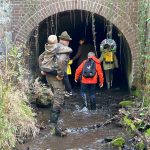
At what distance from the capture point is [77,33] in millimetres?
18281

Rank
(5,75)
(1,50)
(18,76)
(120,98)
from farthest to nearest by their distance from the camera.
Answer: (120,98), (1,50), (18,76), (5,75)

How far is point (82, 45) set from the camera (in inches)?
577

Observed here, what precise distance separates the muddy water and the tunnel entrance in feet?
5.78

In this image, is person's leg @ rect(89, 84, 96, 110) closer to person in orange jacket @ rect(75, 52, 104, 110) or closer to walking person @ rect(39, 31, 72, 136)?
person in orange jacket @ rect(75, 52, 104, 110)

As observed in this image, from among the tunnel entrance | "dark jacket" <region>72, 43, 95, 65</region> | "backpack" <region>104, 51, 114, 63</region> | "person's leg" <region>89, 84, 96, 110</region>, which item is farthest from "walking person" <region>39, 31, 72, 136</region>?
"dark jacket" <region>72, 43, 95, 65</region>

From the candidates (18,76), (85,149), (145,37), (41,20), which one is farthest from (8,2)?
(85,149)

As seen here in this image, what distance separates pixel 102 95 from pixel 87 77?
2.91 metres

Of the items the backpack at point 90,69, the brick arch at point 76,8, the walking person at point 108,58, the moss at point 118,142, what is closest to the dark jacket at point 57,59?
the moss at point 118,142

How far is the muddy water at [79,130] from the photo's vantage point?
27.8 ft

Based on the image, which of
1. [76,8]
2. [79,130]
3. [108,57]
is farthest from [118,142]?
[108,57]

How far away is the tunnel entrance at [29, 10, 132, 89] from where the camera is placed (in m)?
13.3

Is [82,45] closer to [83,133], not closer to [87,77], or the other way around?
[87,77]

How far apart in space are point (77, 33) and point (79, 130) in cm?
907

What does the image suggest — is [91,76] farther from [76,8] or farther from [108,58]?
[108,58]
